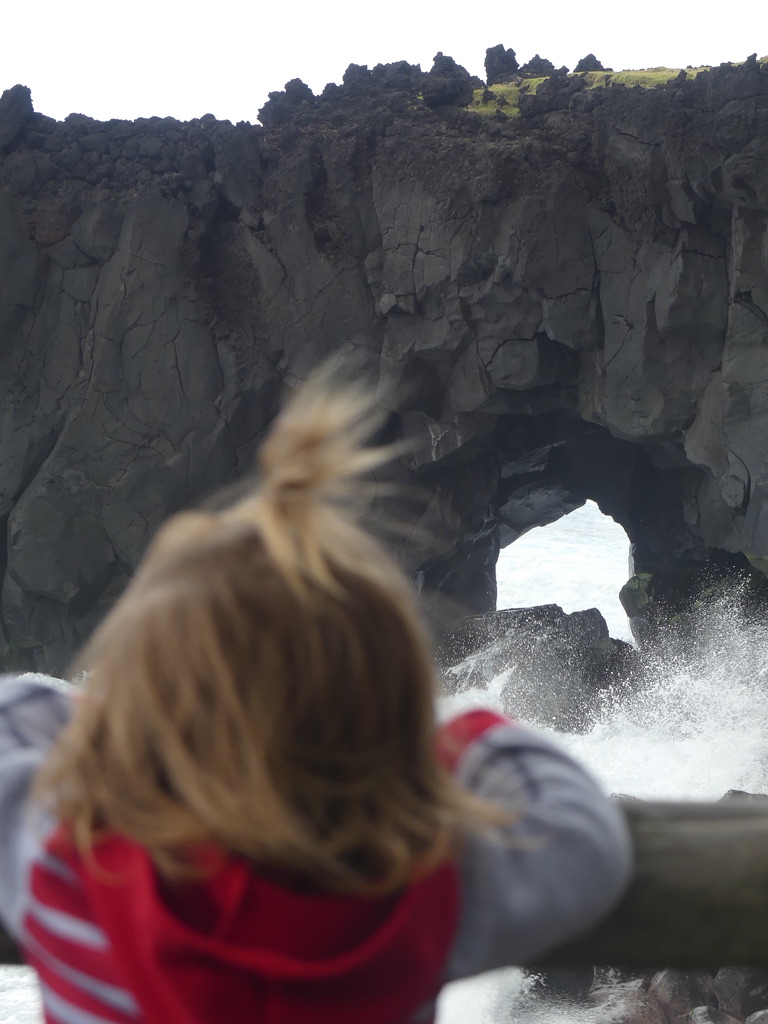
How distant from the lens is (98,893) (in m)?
0.64

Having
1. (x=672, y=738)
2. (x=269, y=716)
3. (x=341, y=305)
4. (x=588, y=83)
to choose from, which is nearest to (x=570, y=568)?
(x=672, y=738)

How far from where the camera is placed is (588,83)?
10227 mm

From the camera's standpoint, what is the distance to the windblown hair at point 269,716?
0.63 meters

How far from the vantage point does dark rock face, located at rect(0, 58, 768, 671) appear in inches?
372

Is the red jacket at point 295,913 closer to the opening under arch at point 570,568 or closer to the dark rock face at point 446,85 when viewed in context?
the dark rock face at point 446,85

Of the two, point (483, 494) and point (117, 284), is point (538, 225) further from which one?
point (117, 284)

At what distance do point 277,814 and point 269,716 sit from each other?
7cm

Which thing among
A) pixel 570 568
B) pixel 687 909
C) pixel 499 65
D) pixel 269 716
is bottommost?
pixel 570 568

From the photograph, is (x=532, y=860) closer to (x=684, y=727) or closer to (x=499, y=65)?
(x=684, y=727)

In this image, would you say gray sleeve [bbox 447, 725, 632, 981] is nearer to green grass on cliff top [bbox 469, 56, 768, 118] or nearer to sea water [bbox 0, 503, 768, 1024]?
sea water [bbox 0, 503, 768, 1024]

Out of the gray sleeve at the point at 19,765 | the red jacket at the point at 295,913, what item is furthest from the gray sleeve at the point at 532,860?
the gray sleeve at the point at 19,765

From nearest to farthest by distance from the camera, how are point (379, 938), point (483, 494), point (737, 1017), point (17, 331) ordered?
point (379, 938), point (737, 1017), point (17, 331), point (483, 494)

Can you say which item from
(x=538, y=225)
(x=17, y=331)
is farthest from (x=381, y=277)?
(x=17, y=331)

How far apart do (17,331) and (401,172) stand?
497 cm
